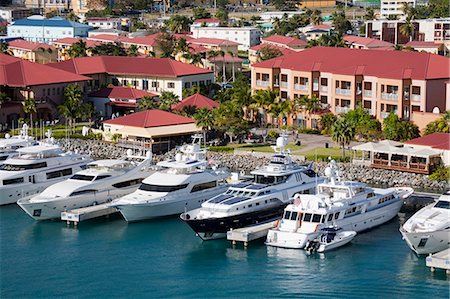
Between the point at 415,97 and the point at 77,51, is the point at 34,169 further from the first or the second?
the point at 77,51

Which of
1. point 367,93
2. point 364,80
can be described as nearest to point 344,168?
point 367,93

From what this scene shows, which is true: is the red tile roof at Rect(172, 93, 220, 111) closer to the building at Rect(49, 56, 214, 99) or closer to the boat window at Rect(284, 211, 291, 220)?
the building at Rect(49, 56, 214, 99)

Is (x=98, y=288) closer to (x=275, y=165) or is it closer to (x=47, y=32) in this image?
(x=275, y=165)

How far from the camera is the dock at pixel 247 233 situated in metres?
39.8

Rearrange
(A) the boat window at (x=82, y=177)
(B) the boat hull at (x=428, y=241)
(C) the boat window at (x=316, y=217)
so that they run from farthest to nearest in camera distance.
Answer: (A) the boat window at (x=82, y=177)
(C) the boat window at (x=316, y=217)
(B) the boat hull at (x=428, y=241)

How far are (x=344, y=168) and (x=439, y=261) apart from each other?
56.8 ft

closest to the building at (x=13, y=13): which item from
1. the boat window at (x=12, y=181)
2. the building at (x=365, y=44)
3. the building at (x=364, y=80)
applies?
the building at (x=365, y=44)

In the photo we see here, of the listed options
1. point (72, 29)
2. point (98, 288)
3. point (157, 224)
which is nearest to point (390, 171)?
point (157, 224)

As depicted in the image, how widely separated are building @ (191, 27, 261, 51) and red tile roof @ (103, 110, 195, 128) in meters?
52.9

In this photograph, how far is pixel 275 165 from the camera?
44125 millimetres

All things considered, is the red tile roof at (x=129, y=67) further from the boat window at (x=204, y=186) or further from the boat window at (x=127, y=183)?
the boat window at (x=204, y=186)

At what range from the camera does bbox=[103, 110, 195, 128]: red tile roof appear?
6175 centimetres

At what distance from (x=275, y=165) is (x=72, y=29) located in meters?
80.6

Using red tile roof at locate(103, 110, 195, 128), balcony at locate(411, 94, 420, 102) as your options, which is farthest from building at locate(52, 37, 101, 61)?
balcony at locate(411, 94, 420, 102)
